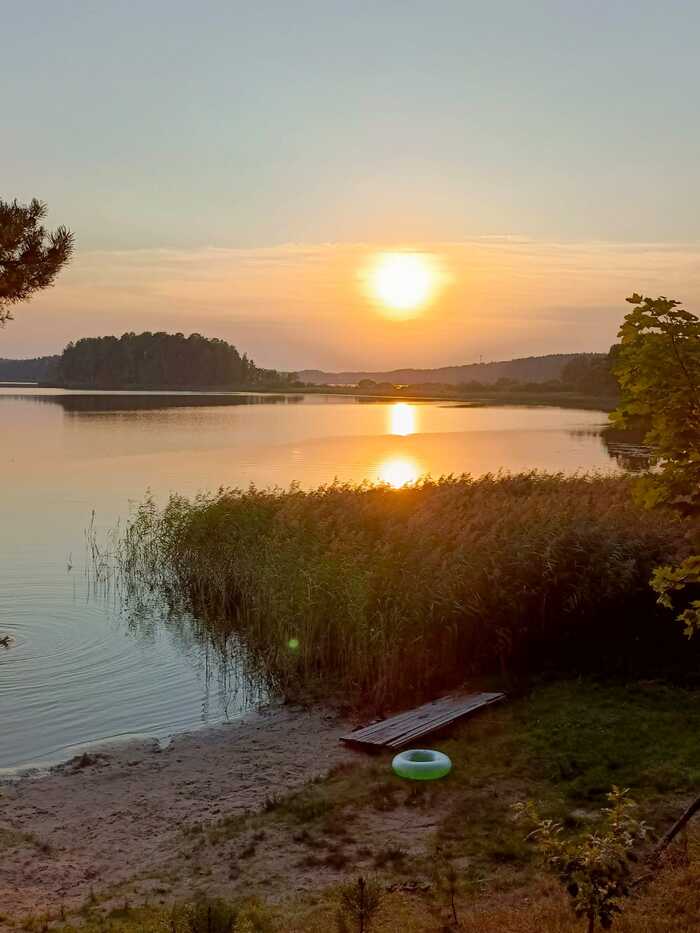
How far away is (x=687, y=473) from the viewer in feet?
24.4

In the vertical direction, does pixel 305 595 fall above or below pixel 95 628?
above

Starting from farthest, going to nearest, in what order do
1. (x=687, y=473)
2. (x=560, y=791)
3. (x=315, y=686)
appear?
(x=315, y=686), (x=560, y=791), (x=687, y=473)

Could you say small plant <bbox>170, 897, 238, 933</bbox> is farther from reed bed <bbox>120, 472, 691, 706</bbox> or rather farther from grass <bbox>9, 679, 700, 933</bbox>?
reed bed <bbox>120, 472, 691, 706</bbox>

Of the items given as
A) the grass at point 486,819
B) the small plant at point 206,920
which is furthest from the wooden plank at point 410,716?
the small plant at point 206,920

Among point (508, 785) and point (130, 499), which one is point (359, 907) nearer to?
point (508, 785)

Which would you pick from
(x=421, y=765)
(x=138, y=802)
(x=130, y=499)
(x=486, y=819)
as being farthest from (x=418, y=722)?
(x=130, y=499)

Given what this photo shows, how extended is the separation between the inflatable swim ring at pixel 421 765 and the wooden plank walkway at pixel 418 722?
86 cm

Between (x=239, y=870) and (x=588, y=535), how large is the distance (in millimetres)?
10857

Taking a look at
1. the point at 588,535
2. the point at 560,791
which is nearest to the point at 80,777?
the point at 560,791

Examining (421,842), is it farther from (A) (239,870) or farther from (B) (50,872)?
(B) (50,872)

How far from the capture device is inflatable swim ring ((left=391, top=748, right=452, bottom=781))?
11.7 metres

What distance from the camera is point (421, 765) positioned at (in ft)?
38.7

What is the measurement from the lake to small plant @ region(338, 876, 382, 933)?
309 inches

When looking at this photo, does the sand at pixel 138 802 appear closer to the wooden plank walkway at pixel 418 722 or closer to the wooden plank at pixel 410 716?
the wooden plank walkway at pixel 418 722
